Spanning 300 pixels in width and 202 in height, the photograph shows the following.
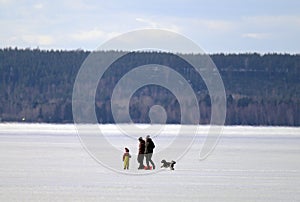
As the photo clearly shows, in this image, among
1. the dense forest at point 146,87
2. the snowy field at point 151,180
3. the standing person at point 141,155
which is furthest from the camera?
the dense forest at point 146,87

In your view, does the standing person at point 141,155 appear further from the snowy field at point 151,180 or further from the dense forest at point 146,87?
the dense forest at point 146,87

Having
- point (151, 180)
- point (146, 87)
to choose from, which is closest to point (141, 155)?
point (151, 180)

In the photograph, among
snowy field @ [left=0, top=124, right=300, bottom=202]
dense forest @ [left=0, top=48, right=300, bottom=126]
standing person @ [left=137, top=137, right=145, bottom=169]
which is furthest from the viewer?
dense forest @ [left=0, top=48, right=300, bottom=126]

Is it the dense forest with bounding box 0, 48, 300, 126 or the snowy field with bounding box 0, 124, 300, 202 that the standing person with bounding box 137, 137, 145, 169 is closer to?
the snowy field with bounding box 0, 124, 300, 202

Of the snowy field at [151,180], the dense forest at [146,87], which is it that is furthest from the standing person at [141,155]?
the dense forest at [146,87]

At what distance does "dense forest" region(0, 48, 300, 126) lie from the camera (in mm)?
85375

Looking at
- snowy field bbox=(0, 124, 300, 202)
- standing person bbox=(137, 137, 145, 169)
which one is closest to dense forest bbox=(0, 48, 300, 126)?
snowy field bbox=(0, 124, 300, 202)

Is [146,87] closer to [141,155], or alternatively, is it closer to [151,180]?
[141,155]

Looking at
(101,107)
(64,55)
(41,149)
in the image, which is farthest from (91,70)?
(41,149)

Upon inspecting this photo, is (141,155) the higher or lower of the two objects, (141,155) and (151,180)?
the higher

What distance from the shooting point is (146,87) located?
298 ft

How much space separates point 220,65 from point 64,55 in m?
14.5

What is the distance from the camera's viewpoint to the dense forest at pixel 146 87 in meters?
85.4

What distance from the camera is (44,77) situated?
3536 inches
